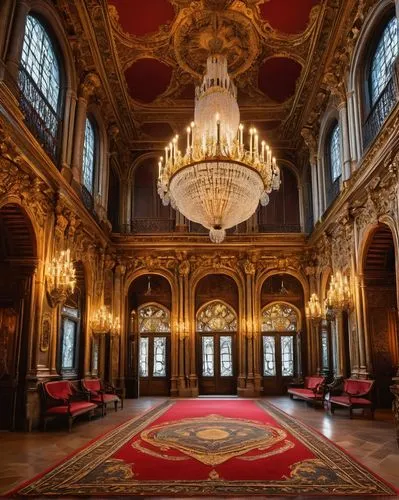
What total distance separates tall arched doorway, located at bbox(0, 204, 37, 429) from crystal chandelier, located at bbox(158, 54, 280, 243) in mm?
2712

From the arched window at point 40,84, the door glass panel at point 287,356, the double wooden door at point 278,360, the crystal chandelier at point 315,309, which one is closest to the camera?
the arched window at point 40,84

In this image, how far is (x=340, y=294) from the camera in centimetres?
1030

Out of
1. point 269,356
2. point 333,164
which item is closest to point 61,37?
point 333,164

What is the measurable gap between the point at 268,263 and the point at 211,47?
690 cm

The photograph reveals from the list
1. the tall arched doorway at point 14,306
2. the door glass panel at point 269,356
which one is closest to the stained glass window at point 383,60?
the tall arched doorway at point 14,306

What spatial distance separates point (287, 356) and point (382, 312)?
6.02 meters

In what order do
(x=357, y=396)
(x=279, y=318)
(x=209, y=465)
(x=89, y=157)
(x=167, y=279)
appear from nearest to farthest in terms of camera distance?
(x=209, y=465) → (x=357, y=396) → (x=89, y=157) → (x=167, y=279) → (x=279, y=318)

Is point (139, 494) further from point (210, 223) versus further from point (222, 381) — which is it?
point (222, 381)

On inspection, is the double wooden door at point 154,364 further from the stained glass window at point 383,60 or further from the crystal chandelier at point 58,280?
the stained glass window at point 383,60

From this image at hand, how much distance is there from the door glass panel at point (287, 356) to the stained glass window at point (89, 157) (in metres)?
7.99

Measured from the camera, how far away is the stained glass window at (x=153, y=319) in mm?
15594

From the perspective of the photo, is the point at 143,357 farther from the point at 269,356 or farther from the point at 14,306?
the point at 14,306

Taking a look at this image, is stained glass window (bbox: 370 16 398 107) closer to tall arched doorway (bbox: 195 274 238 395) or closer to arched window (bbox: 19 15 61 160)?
arched window (bbox: 19 15 61 160)

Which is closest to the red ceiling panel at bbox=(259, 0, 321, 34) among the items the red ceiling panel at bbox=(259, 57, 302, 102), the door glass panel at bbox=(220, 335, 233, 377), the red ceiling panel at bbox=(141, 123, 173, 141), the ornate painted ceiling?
the ornate painted ceiling
